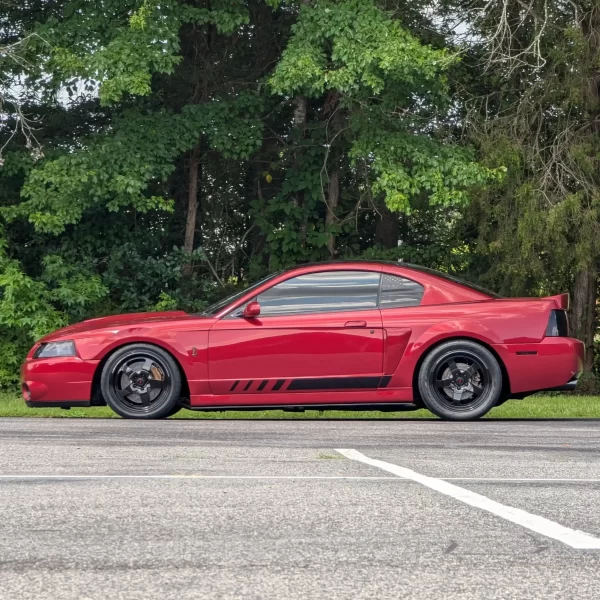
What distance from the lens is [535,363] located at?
1221 centimetres

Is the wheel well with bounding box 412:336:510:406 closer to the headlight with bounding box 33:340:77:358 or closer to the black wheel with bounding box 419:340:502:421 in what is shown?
the black wheel with bounding box 419:340:502:421

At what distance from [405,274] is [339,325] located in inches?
34.1

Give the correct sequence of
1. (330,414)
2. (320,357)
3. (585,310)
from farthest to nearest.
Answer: (585,310) < (330,414) < (320,357)

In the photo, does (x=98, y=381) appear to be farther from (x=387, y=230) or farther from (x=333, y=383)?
(x=387, y=230)

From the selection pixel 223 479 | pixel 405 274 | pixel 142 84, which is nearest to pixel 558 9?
pixel 142 84

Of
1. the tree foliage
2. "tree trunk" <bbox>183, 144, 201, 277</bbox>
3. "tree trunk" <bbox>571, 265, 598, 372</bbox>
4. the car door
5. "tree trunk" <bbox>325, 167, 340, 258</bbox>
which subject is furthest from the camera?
"tree trunk" <bbox>183, 144, 201, 277</bbox>

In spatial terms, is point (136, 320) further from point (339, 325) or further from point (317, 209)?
point (317, 209)

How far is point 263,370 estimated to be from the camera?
12203 mm

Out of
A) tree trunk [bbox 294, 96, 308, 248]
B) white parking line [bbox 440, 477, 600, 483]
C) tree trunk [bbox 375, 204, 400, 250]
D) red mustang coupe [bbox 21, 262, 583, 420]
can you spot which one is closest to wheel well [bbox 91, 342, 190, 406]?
red mustang coupe [bbox 21, 262, 583, 420]

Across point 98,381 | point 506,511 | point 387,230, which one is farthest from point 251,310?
point 387,230

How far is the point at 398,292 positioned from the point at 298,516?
6162 mm

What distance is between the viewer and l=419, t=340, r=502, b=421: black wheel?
12195mm

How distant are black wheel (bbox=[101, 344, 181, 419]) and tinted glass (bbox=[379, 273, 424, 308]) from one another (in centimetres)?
202

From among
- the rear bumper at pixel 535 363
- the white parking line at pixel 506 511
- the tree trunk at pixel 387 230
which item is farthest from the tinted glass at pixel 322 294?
the tree trunk at pixel 387 230
